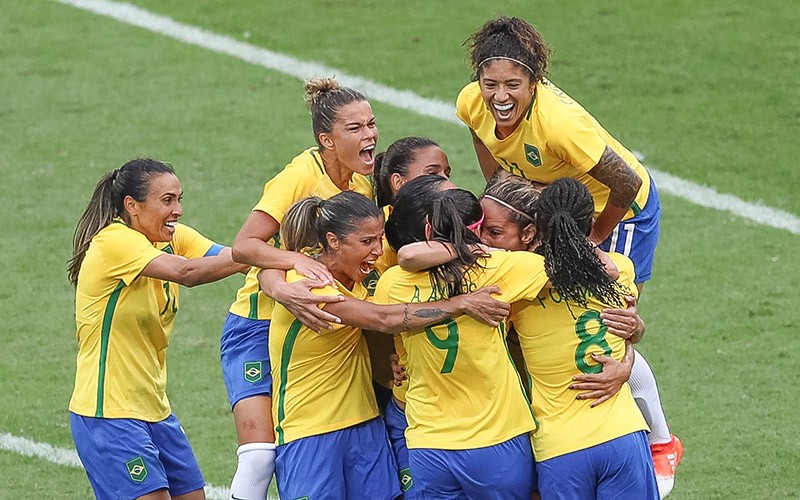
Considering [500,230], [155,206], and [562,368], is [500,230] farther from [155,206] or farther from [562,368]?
[155,206]

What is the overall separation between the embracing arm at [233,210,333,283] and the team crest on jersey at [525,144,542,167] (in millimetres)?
1157

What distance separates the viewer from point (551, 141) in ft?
20.1

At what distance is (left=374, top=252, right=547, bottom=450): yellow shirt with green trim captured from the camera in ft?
17.5

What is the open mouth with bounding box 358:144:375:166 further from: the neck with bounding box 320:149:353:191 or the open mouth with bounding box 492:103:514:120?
the open mouth with bounding box 492:103:514:120

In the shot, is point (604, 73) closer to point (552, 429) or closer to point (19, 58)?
point (19, 58)

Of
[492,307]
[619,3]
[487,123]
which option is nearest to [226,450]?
[487,123]

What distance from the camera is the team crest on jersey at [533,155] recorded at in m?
6.27

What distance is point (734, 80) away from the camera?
41.9ft

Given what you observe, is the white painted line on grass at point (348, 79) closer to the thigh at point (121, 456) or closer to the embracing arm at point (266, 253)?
the embracing arm at point (266, 253)

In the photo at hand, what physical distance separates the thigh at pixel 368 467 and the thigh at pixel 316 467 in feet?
0.14

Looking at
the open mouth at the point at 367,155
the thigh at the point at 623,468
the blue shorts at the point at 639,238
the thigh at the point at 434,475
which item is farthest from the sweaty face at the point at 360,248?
the blue shorts at the point at 639,238

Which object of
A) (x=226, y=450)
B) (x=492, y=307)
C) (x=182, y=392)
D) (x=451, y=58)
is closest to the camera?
(x=492, y=307)

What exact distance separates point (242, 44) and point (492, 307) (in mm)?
9359

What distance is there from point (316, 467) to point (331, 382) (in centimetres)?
34
